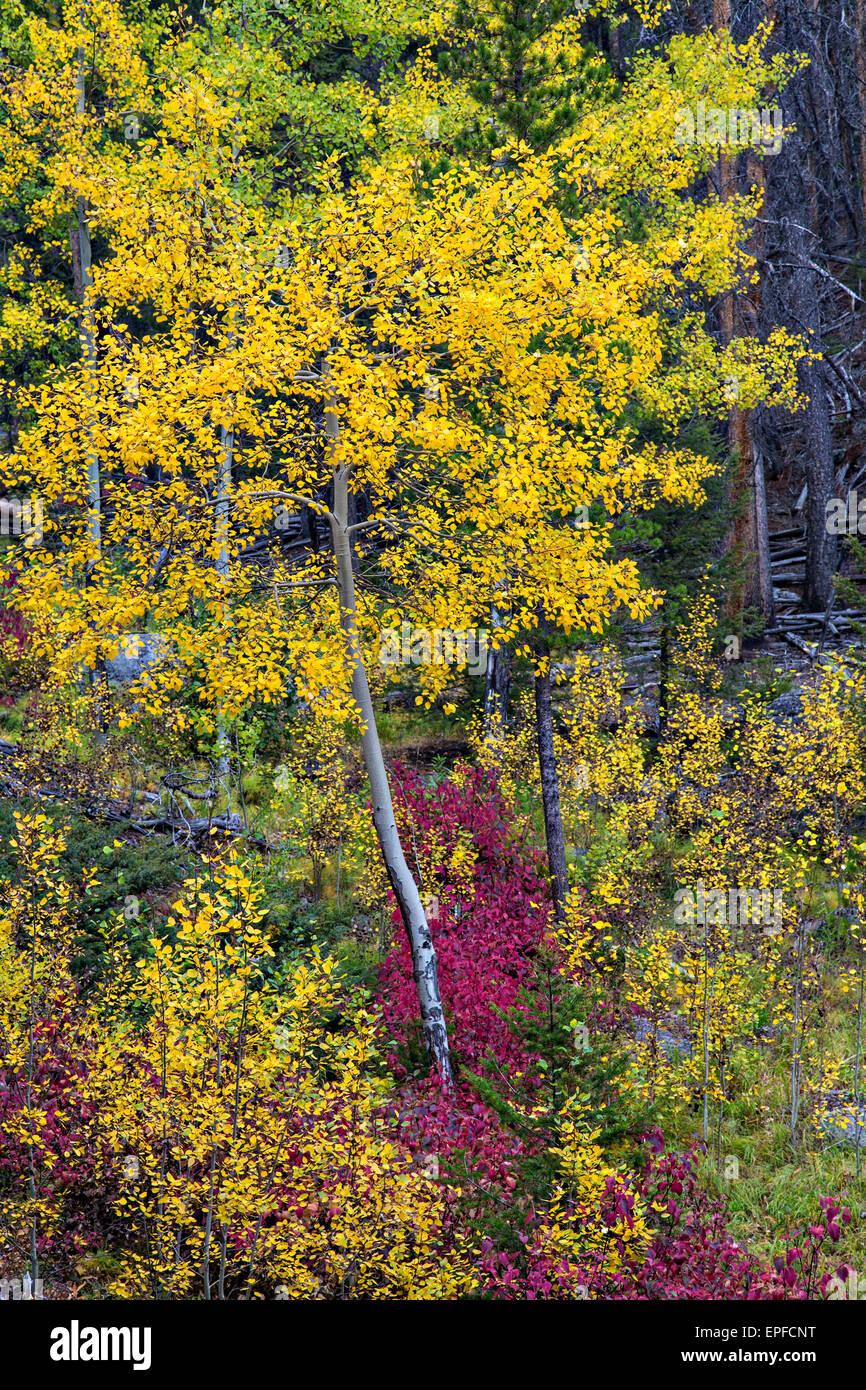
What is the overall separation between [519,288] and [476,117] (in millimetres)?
5049

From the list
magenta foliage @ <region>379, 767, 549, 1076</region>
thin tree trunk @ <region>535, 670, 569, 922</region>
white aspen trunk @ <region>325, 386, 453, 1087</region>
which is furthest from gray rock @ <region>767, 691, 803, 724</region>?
white aspen trunk @ <region>325, 386, 453, 1087</region>

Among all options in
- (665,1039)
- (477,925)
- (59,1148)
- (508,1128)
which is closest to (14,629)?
(477,925)

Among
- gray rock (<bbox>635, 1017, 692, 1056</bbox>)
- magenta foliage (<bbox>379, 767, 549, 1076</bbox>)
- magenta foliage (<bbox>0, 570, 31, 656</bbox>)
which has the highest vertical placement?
magenta foliage (<bbox>0, 570, 31, 656</bbox>)

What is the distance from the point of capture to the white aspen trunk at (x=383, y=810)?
8227 mm

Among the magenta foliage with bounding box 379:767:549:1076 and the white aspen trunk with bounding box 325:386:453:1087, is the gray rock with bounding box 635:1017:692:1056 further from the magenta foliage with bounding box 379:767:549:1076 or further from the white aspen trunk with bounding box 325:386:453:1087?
the white aspen trunk with bounding box 325:386:453:1087

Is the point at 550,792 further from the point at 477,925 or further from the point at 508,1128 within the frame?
the point at 508,1128

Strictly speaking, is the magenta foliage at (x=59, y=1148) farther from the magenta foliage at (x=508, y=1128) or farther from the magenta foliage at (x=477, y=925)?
the magenta foliage at (x=477, y=925)

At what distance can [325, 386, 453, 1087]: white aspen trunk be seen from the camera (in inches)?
324

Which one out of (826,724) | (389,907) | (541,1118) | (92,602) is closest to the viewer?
(541,1118)

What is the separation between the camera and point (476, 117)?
440 inches

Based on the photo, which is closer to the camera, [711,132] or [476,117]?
[476,117]

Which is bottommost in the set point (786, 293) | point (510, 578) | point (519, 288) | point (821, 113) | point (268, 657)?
point (268, 657)
